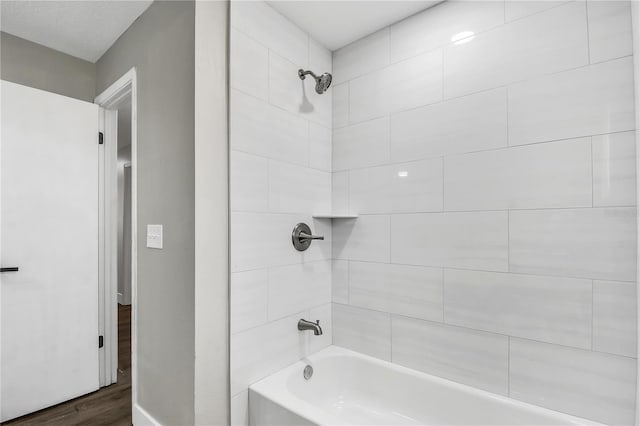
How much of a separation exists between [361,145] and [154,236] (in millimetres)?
1331

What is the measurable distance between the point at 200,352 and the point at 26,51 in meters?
2.44

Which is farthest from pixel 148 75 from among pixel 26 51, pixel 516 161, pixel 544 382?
pixel 544 382

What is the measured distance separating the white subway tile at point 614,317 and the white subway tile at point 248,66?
1.80m

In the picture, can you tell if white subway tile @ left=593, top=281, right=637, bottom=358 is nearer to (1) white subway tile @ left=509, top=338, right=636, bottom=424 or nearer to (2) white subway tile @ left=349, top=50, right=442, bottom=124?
(1) white subway tile @ left=509, top=338, right=636, bottom=424

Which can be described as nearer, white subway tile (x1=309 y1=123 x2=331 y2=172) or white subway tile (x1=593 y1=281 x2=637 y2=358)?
white subway tile (x1=593 y1=281 x2=637 y2=358)

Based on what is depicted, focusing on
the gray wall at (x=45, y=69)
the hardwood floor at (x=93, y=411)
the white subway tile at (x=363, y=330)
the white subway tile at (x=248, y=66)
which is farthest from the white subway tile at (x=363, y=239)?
the gray wall at (x=45, y=69)

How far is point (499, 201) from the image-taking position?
5.09 ft

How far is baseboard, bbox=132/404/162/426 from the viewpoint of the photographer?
1.75m

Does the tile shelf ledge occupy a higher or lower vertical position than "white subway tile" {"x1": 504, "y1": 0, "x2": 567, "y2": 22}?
lower

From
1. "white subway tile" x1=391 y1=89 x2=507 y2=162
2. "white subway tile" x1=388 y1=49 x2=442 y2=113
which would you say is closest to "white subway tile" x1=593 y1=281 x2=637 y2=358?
"white subway tile" x1=391 y1=89 x2=507 y2=162

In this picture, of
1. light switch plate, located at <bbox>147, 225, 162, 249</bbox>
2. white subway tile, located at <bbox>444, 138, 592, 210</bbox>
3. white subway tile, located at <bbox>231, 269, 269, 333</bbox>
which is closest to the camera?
white subway tile, located at <bbox>444, 138, 592, 210</bbox>

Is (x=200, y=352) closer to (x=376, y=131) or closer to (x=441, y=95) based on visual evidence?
(x=376, y=131)

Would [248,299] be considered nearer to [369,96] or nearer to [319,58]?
[369,96]

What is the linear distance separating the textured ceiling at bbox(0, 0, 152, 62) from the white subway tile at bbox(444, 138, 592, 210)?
201cm
